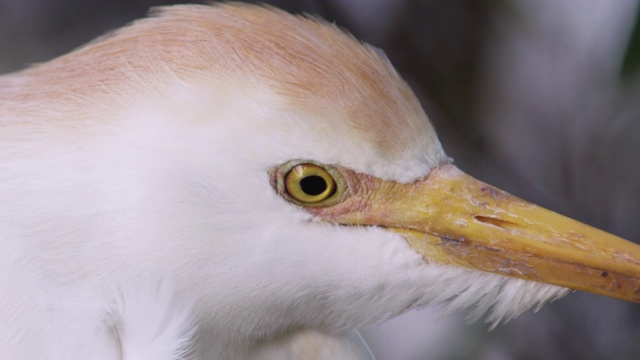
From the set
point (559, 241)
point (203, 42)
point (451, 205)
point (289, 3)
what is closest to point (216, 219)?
point (203, 42)

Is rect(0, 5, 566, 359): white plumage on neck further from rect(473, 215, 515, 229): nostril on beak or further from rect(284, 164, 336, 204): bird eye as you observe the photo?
rect(473, 215, 515, 229): nostril on beak

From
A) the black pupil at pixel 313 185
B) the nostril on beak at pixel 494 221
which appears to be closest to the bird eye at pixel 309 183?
the black pupil at pixel 313 185

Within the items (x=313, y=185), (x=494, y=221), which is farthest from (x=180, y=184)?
(x=494, y=221)

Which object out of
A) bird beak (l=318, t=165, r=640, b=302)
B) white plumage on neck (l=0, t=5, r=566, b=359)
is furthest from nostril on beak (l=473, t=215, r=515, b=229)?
white plumage on neck (l=0, t=5, r=566, b=359)

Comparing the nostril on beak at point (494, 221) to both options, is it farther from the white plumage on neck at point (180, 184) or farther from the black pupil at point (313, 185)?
the black pupil at point (313, 185)

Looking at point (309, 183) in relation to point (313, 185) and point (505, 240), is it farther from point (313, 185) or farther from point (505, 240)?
point (505, 240)

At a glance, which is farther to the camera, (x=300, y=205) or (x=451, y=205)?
(x=451, y=205)

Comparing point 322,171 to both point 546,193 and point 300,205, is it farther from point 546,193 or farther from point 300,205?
point 546,193
